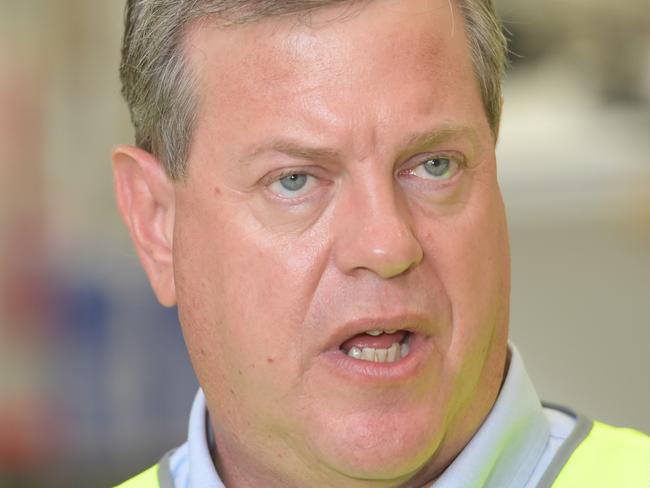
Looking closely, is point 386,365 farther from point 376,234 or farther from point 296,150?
point 296,150

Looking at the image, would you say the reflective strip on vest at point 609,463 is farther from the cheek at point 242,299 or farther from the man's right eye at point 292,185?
the man's right eye at point 292,185

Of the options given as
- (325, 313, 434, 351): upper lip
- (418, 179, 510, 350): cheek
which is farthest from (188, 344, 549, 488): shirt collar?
(325, 313, 434, 351): upper lip

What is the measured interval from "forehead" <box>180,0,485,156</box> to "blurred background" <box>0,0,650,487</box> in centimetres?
293

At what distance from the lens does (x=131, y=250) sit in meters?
5.79

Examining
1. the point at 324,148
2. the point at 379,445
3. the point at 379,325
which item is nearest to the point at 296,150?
the point at 324,148

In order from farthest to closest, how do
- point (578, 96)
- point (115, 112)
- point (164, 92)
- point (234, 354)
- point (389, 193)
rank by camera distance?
point (578, 96) < point (115, 112) < point (164, 92) < point (234, 354) < point (389, 193)

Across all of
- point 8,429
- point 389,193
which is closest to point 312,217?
point 389,193

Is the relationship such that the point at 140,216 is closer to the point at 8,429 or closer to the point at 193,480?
the point at 193,480

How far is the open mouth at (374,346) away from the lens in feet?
5.72

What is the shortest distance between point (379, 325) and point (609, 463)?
16.8 inches

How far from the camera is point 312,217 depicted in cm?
177

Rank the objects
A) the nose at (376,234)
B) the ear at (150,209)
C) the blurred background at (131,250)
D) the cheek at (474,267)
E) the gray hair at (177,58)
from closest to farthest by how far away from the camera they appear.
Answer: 1. the nose at (376,234)
2. the cheek at (474,267)
3. the gray hair at (177,58)
4. the ear at (150,209)
5. the blurred background at (131,250)

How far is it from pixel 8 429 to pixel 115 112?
167 centimetres

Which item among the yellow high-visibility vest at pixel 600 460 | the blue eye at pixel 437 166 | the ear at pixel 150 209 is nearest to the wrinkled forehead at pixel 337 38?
the blue eye at pixel 437 166
